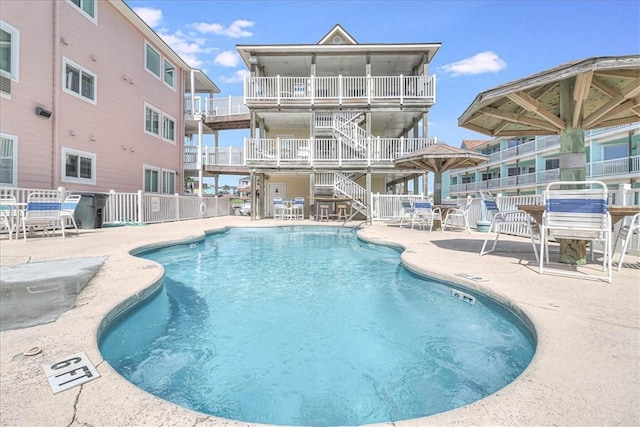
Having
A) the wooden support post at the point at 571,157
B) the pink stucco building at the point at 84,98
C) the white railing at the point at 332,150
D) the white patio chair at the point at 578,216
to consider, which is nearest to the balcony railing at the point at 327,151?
the white railing at the point at 332,150

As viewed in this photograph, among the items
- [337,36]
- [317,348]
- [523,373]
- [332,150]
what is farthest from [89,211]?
[337,36]

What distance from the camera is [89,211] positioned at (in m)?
9.20

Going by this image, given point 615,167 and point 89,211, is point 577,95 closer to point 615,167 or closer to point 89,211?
point 89,211

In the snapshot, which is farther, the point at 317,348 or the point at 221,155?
the point at 221,155

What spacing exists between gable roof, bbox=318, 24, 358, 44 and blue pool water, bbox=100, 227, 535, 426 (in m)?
17.0

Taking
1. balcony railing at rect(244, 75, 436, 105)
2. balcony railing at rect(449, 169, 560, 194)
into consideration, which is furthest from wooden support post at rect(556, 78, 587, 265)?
balcony railing at rect(449, 169, 560, 194)

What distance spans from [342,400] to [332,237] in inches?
309

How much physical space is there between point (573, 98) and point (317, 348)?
185 inches

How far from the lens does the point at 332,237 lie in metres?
9.75

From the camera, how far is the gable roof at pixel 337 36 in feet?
57.1

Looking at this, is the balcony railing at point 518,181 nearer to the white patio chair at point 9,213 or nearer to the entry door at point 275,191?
the entry door at point 275,191

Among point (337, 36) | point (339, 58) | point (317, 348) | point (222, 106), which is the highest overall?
point (337, 36)

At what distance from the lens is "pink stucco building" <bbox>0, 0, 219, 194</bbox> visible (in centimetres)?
840

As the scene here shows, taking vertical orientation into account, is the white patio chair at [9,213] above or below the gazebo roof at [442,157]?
below
